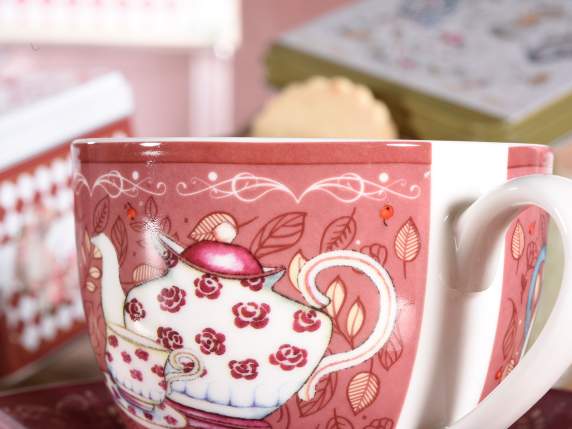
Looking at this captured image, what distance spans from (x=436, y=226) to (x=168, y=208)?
8 centimetres

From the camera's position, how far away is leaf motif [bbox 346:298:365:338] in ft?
0.71

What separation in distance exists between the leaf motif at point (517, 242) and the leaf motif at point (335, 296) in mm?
57

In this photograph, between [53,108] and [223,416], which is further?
[53,108]

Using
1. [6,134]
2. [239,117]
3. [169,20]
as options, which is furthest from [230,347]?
[169,20]

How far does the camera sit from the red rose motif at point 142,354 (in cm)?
23

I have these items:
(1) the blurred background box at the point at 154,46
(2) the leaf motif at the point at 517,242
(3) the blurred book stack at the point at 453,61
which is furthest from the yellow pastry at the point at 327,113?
(1) the blurred background box at the point at 154,46

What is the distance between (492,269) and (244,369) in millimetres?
77

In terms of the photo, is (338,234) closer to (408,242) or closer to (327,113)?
(408,242)

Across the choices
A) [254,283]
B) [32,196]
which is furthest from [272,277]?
[32,196]

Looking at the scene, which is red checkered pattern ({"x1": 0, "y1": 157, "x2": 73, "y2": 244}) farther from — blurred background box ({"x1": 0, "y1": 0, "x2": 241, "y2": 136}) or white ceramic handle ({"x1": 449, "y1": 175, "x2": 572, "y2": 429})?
blurred background box ({"x1": 0, "y1": 0, "x2": 241, "y2": 136})

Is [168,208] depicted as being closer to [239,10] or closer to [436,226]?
[436,226]

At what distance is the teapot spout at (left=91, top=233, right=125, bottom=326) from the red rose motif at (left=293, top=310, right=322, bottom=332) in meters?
0.06

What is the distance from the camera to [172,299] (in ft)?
0.73

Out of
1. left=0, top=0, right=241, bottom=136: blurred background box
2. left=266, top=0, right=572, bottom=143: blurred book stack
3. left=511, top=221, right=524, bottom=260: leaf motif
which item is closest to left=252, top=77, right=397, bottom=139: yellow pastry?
left=266, top=0, right=572, bottom=143: blurred book stack
